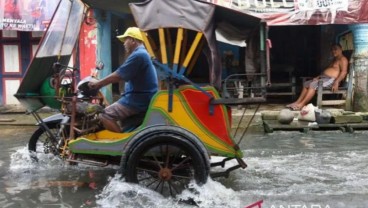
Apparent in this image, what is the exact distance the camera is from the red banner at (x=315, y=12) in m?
10.5

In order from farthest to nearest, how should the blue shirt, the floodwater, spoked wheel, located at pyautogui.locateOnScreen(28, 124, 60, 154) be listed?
spoked wheel, located at pyautogui.locateOnScreen(28, 124, 60, 154), the blue shirt, the floodwater

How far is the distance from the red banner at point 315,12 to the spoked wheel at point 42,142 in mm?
5456

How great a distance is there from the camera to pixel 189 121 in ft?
16.4

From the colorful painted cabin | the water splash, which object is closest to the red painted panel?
the colorful painted cabin

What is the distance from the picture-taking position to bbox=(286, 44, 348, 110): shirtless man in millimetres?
11516

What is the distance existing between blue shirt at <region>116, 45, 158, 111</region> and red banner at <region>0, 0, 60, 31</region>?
7326mm

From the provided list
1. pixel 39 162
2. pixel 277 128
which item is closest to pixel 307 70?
pixel 277 128

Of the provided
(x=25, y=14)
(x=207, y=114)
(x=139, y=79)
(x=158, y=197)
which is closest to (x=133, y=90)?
(x=139, y=79)

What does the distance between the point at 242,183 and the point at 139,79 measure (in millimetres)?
1767

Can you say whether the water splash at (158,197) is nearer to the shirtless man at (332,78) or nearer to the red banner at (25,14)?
the shirtless man at (332,78)

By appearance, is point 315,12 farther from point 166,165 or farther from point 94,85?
point 166,165

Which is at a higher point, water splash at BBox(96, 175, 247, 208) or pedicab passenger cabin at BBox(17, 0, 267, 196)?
pedicab passenger cabin at BBox(17, 0, 267, 196)

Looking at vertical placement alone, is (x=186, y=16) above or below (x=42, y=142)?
above

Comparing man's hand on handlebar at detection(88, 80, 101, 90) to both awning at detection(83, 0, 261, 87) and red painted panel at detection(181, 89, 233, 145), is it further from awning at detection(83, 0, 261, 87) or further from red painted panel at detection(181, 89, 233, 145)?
red painted panel at detection(181, 89, 233, 145)
